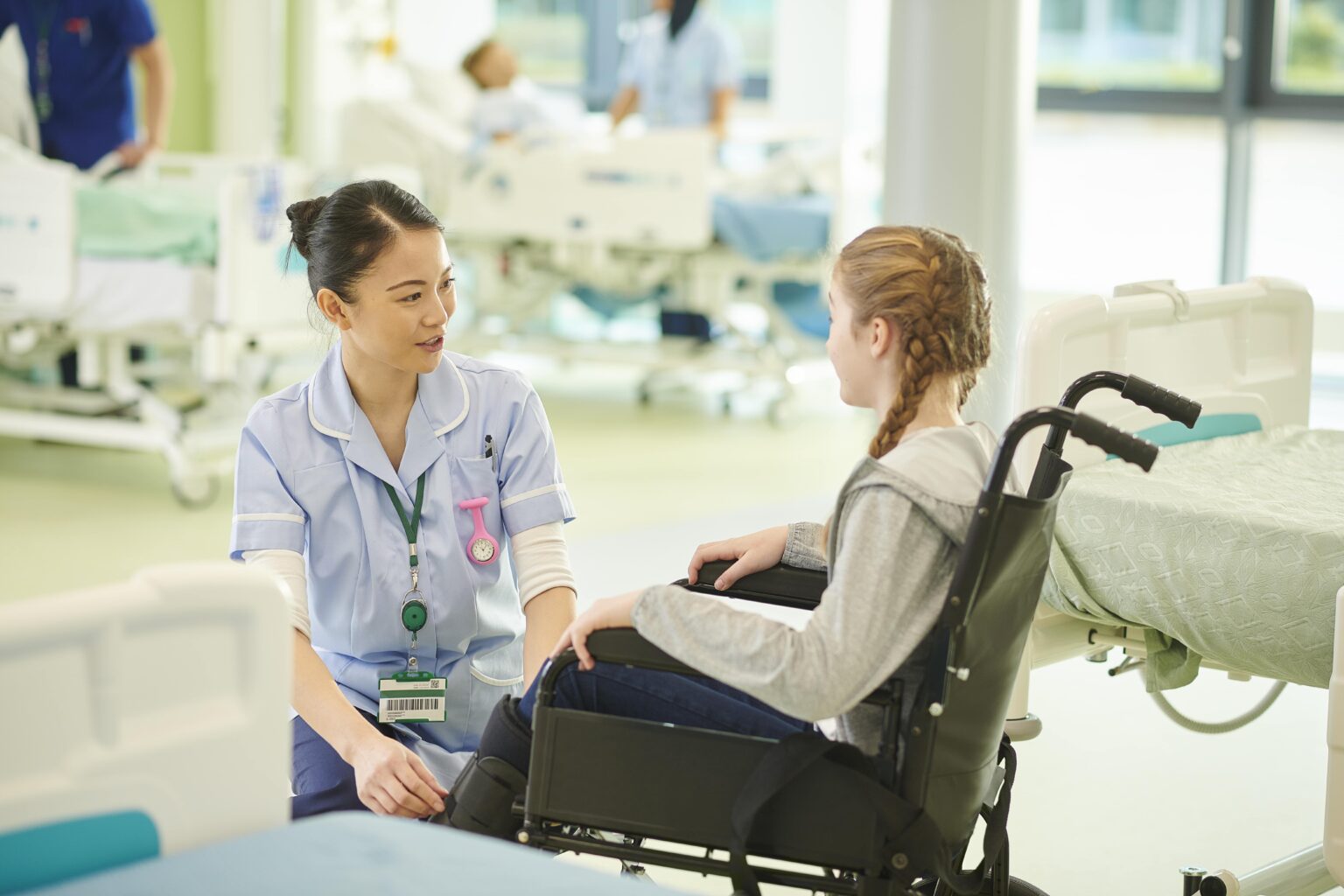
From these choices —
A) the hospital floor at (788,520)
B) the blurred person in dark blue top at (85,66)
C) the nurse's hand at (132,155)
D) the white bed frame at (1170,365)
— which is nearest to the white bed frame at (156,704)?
the hospital floor at (788,520)

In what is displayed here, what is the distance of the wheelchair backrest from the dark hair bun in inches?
37.9

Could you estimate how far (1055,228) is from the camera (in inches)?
347

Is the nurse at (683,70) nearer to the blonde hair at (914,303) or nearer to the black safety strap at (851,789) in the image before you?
the blonde hair at (914,303)

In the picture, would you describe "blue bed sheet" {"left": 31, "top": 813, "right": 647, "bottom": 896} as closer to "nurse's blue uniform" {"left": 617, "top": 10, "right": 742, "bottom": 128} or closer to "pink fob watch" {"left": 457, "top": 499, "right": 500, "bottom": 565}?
"pink fob watch" {"left": 457, "top": 499, "right": 500, "bottom": 565}

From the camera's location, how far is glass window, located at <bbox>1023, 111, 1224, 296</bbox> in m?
8.11

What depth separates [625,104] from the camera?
7.17m

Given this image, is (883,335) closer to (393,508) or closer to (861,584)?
(861,584)

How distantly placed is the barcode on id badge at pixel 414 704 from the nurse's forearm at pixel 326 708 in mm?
64

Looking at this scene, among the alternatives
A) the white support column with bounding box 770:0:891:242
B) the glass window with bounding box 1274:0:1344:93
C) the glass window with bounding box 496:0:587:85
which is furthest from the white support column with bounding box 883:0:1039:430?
the glass window with bounding box 496:0:587:85

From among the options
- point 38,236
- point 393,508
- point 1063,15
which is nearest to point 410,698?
point 393,508

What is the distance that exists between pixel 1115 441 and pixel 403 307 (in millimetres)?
902

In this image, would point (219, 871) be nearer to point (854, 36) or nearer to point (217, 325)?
point (217, 325)

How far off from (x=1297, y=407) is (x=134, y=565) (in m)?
2.84

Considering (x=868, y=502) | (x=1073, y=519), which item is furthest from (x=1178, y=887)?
(x=868, y=502)
